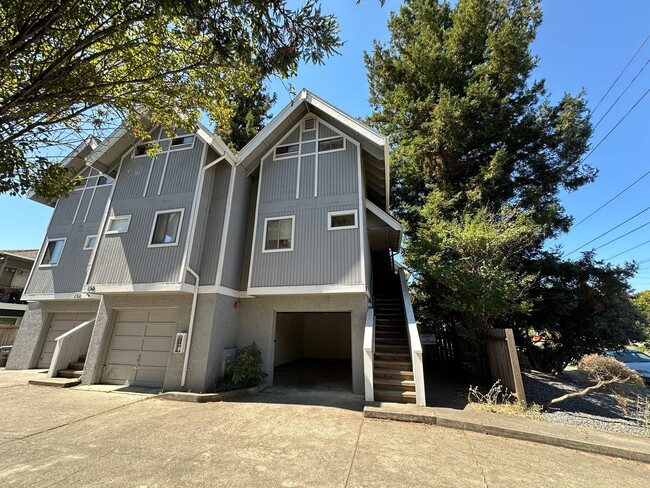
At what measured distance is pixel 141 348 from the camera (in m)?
8.35

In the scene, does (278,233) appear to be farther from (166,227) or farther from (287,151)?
(166,227)

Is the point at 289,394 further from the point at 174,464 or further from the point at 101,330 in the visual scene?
the point at 101,330

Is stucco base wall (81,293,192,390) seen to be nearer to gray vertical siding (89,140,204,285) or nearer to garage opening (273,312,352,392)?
gray vertical siding (89,140,204,285)

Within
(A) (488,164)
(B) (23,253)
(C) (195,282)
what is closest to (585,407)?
(A) (488,164)

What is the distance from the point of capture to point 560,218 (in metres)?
11.8

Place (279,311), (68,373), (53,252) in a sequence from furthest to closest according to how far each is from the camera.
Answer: (53,252)
(68,373)
(279,311)

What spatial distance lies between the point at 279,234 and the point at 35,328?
1134 cm

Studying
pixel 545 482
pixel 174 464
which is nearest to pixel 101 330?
pixel 174 464

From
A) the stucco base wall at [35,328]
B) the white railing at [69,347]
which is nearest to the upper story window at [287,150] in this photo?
the white railing at [69,347]

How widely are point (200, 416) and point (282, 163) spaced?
783cm

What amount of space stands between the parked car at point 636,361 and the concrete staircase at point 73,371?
19.3 m

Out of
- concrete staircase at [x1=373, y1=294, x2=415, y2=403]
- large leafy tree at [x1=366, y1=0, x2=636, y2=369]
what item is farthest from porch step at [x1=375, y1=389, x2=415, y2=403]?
large leafy tree at [x1=366, y1=0, x2=636, y2=369]

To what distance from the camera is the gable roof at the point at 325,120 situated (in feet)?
29.2

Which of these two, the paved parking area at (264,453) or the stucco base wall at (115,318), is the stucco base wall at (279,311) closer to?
the stucco base wall at (115,318)
